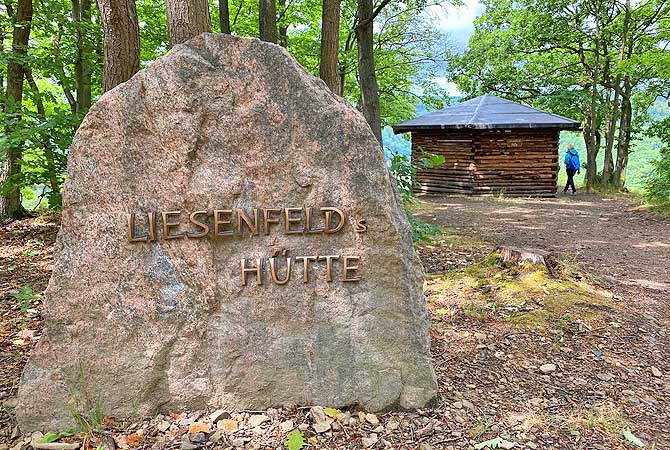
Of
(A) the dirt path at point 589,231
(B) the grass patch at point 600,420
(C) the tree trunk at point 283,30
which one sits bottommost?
(B) the grass patch at point 600,420

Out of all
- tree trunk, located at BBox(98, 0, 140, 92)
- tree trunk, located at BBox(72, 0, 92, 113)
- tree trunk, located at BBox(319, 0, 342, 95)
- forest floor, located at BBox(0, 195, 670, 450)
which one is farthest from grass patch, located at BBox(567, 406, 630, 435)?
tree trunk, located at BBox(72, 0, 92, 113)

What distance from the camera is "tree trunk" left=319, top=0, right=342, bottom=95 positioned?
770 cm

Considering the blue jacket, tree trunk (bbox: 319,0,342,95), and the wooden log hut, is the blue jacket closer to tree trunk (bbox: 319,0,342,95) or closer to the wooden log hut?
the wooden log hut

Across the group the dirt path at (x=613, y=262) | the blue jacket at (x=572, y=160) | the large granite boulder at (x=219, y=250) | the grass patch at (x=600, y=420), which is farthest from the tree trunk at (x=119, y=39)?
the blue jacket at (x=572, y=160)

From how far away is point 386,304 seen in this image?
9.72 feet

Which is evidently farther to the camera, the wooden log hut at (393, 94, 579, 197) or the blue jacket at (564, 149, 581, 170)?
the blue jacket at (564, 149, 581, 170)

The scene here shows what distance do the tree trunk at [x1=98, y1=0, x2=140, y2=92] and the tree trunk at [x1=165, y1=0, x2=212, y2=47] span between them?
2.28 ft

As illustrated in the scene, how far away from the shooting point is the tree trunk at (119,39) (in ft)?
17.1

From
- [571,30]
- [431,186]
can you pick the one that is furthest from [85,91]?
[571,30]

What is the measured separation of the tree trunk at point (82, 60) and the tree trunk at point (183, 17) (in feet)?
8.58

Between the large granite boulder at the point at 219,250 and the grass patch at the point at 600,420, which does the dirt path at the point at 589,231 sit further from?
the large granite boulder at the point at 219,250

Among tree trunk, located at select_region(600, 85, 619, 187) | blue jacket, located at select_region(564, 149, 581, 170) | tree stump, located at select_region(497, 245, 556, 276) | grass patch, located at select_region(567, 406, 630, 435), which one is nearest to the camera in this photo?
grass patch, located at select_region(567, 406, 630, 435)

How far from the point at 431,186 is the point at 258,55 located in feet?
49.7

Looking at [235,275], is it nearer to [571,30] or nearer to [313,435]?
[313,435]
